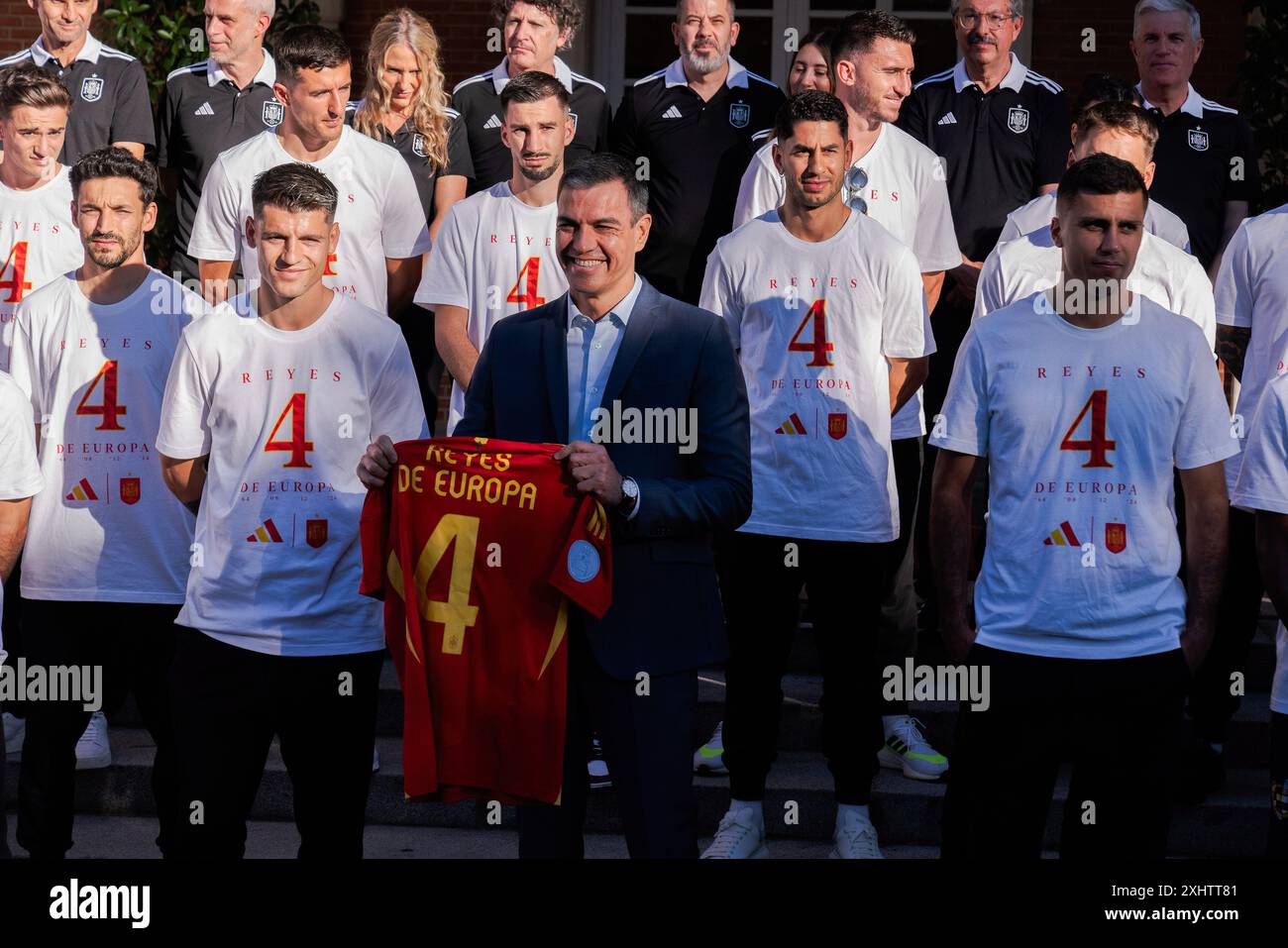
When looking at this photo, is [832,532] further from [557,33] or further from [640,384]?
[557,33]

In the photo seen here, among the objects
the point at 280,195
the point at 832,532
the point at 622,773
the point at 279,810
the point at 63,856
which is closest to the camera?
the point at 622,773

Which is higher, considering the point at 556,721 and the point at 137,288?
the point at 137,288

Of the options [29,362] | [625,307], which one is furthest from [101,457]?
[625,307]

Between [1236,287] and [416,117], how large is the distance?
10.5ft

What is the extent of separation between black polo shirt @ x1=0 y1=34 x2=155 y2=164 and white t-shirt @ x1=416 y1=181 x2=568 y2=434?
1950 millimetres

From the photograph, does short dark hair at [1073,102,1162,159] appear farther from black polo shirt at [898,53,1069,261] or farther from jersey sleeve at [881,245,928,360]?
black polo shirt at [898,53,1069,261]

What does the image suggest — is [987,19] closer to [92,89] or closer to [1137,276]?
[1137,276]

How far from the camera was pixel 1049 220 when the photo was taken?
236 inches

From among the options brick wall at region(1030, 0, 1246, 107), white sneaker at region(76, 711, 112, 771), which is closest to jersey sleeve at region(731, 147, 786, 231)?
white sneaker at region(76, 711, 112, 771)

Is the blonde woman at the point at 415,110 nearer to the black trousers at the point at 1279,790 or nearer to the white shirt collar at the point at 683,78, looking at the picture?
the white shirt collar at the point at 683,78

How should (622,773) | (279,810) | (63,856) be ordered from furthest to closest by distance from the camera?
1. (279,810)
2. (63,856)
3. (622,773)

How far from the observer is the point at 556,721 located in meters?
4.24
